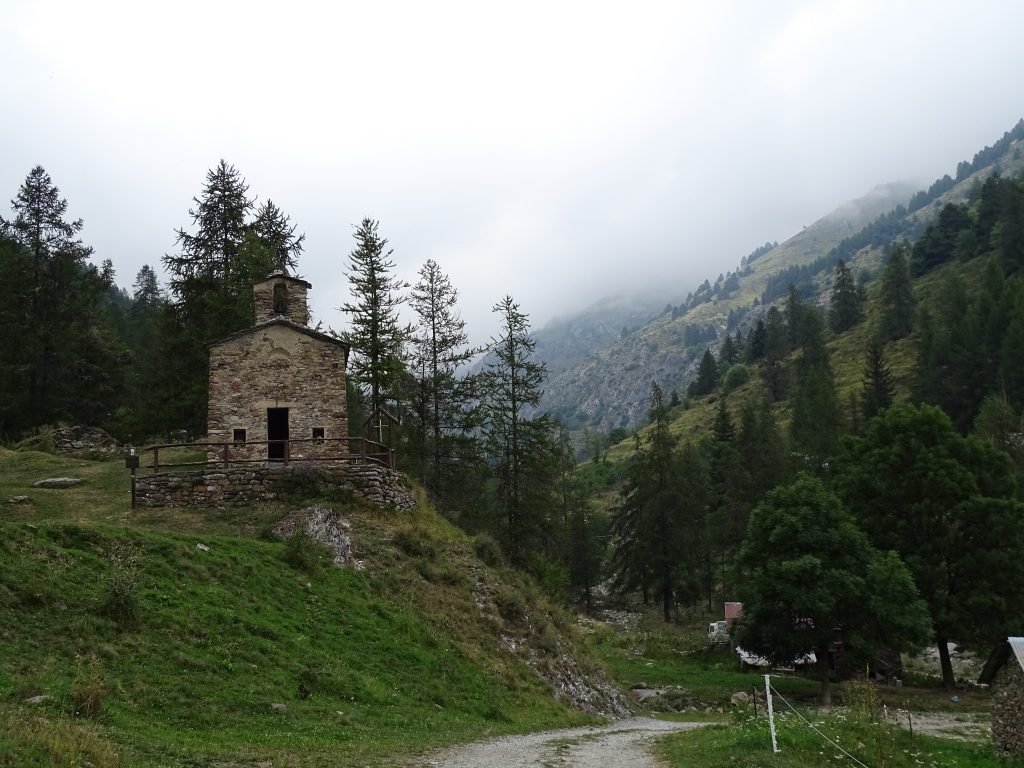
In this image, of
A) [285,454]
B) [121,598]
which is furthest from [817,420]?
[121,598]

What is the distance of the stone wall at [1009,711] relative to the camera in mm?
17422

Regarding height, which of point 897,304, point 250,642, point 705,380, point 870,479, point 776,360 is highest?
point 897,304

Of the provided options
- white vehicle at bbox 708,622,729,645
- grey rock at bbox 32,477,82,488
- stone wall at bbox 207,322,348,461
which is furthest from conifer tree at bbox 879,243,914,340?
grey rock at bbox 32,477,82,488

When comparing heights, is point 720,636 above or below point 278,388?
below

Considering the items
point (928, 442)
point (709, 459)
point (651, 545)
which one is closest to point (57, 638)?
point (928, 442)

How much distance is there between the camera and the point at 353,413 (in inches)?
1768

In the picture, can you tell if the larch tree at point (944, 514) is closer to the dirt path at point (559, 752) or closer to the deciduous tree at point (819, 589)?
the deciduous tree at point (819, 589)

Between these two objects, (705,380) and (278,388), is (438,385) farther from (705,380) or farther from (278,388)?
(705,380)

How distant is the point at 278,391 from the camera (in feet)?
92.1

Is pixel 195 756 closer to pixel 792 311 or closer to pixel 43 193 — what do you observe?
pixel 43 193

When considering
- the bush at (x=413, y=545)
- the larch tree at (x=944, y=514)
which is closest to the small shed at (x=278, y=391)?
the bush at (x=413, y=545)

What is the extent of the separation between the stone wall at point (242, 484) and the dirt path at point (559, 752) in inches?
434

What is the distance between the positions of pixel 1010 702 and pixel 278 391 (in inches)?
942

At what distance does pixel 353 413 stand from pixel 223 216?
13.1 metres
